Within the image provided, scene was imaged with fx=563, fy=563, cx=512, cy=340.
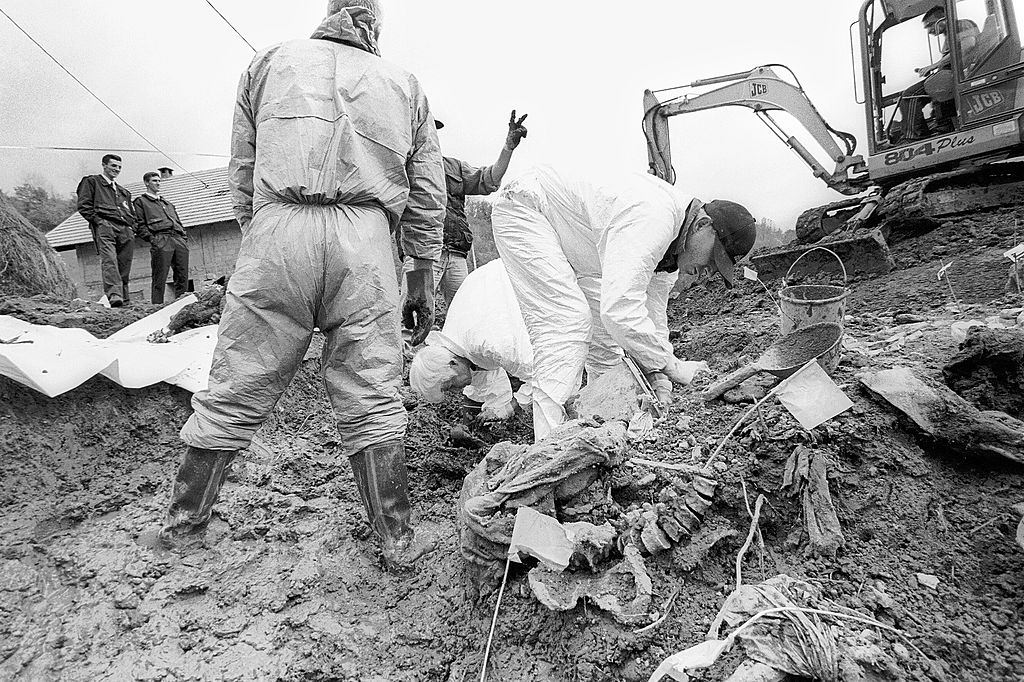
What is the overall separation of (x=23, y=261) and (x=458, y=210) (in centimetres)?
414

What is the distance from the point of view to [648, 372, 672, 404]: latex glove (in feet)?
8.20

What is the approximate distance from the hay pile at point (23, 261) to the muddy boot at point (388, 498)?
4.92m

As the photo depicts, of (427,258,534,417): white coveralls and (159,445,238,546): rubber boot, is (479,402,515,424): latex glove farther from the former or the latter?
(159,445,238,546): rubber boot

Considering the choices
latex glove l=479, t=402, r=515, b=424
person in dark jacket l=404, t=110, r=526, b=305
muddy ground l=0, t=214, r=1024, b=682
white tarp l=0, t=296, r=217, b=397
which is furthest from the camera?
person in dark jacket l=404, t=110, r=526, b=305

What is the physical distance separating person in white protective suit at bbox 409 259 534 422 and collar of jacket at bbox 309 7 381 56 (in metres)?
1.40

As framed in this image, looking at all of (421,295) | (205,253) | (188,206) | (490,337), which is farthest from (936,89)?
(188,206)

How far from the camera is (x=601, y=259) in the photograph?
2.77 metres

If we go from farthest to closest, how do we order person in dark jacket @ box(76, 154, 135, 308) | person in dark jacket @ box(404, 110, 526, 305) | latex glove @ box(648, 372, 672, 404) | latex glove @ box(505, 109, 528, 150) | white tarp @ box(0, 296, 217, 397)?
1. person in dark jacket @ box(76, 154, 135, 308)
2. person in dark jacket @ box(404, 110, 526, 305)
3. latex glove @ box(505, 109, 528, 150)
4. latex glove @ box(648, 372, 672, 404)
5. white tarp @ box(0, 296, 217, 397)

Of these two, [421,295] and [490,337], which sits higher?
[421,295]

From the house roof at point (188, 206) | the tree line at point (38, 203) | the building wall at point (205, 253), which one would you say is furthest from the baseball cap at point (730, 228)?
the building wall at point (205, 253)

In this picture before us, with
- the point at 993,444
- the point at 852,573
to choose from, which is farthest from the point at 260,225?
the point at 993,444

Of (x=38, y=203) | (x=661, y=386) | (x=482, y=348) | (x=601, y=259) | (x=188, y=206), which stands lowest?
(x=661, y=386)

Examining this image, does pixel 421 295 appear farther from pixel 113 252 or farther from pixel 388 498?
pixel 113 252

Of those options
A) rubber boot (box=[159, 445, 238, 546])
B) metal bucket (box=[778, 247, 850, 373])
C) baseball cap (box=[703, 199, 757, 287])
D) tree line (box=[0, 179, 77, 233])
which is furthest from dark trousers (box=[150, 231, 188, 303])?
metal bucket (box=[778, 247, 850, 373])
